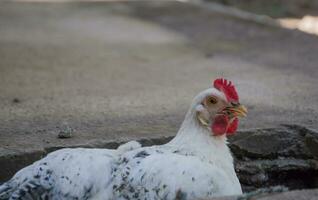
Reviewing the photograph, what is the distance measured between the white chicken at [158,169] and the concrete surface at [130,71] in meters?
0.83

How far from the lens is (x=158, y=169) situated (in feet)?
12.3

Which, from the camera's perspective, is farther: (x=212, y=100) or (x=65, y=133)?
(x=65, y=133)

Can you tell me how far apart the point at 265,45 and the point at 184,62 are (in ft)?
4.62

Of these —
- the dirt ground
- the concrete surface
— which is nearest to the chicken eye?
the concrete surface

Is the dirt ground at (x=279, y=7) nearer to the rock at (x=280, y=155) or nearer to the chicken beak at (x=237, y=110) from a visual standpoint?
the rock at (x=280, y=155)

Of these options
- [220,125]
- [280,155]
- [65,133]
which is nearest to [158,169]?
[220,125]

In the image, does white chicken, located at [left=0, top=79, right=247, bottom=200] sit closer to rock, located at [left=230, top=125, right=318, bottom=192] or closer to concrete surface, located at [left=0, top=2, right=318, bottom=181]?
concrete surface, located at [left=0, top=2, right=318, bottom=181]

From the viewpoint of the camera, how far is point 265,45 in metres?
9.57

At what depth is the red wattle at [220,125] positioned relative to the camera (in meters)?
3.96

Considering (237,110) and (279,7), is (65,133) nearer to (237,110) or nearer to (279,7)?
(237,110)

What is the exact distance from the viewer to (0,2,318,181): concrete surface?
541 centimetres

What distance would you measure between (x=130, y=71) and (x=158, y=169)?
14.7 feet

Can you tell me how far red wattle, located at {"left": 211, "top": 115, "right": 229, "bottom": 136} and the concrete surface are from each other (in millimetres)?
1068

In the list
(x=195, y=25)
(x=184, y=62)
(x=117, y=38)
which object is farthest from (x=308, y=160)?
(x=195, y=25)
